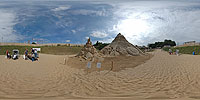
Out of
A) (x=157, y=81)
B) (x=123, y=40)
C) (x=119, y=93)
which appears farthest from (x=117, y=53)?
(x=119, y=93)

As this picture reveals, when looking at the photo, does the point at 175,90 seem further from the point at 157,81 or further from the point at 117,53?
the point at 117,53

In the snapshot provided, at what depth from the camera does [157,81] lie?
28.5ft

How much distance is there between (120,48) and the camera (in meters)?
27.7

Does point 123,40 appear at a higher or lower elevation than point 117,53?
higher

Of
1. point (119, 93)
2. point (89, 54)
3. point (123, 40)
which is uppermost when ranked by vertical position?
point (123, 40)

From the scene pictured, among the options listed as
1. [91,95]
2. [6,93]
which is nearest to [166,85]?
[91,95]

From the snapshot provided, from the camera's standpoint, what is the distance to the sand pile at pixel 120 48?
27047 millimetres

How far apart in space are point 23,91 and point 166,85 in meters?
7.62

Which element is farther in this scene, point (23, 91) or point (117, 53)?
point (117, 53)

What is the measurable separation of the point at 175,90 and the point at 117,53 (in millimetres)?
19654

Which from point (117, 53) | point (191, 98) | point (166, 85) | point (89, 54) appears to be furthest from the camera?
point (117, 53)

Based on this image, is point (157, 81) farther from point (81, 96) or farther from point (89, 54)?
point (89, 54)

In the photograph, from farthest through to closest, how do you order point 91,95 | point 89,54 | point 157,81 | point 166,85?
point 89,54 < point 157,81 < point 166,85 < point 91,95

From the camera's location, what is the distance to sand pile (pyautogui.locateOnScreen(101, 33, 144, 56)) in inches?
1065
